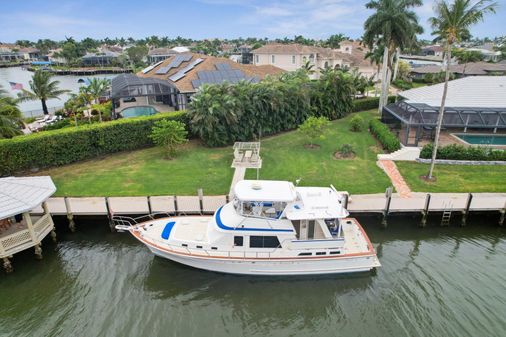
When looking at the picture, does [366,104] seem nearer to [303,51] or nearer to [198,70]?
[303,51]

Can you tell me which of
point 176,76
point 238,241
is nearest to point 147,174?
point 238,241

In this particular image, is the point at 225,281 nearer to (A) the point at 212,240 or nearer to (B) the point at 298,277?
(A) the point at 212,240

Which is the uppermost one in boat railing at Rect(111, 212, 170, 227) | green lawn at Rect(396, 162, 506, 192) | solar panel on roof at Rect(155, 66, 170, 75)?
solar panel on roof at Rect(155, 66, 170, 75)

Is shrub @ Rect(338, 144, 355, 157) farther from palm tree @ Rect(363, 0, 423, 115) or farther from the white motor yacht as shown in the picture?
palm tree @ Rect(363, 0, 423, 115)

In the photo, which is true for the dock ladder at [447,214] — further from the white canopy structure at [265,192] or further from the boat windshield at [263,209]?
the boat windshield at [263,209]

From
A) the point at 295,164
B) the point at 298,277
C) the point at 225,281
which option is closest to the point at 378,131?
A: the point at 295,164

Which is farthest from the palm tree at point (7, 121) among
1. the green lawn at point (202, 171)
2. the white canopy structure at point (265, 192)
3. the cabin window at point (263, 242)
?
the cabin window at point (263, 242)

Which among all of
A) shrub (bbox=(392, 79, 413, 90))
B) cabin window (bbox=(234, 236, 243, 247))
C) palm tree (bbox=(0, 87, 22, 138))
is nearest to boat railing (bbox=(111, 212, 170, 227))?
cabin window (bbox=(234, 236, 243, 247))
